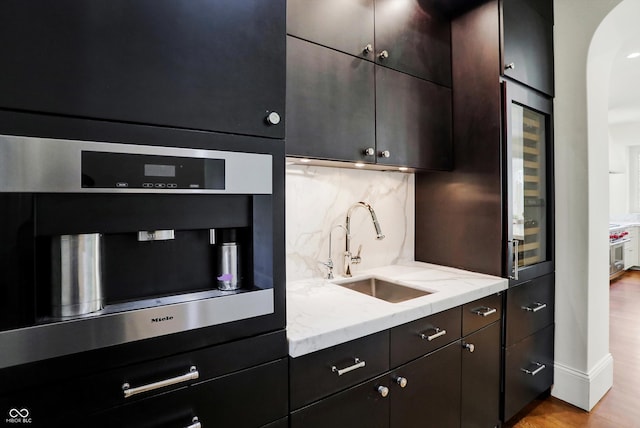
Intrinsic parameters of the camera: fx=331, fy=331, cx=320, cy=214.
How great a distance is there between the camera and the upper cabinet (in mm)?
1836

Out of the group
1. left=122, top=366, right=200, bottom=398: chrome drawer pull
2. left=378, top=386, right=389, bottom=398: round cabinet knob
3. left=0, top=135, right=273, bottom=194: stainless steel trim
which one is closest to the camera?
left=0, top=135, right=273, bottom=194: stainless steel trim

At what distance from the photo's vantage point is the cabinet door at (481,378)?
1.60 m

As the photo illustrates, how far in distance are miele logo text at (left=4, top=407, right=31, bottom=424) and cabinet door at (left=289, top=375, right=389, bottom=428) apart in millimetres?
647

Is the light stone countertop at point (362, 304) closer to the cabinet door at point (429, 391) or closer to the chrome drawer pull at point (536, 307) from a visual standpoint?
the cabinet door at point (429, 391)

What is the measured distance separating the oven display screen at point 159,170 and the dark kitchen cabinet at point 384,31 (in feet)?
2.85

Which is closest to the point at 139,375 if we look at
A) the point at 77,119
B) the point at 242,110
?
the point at 77,119

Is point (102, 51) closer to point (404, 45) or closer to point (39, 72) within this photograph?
point (39, 72)

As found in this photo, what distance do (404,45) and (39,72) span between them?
1.60m

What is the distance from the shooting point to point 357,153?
62.2 inches

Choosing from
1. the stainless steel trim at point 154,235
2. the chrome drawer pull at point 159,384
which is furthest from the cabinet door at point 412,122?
the chrome drawer pull at point 159,384

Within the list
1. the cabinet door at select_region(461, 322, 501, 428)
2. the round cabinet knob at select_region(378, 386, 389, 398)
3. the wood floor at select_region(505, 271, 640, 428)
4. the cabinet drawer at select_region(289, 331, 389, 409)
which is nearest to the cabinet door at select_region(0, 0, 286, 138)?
the cabinet drawer at select_region(289, 331, 389, 409)

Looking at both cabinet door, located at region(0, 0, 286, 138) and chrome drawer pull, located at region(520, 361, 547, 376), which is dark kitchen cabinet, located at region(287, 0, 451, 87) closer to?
cabinet door, located at region(0, 0, 286, 138)

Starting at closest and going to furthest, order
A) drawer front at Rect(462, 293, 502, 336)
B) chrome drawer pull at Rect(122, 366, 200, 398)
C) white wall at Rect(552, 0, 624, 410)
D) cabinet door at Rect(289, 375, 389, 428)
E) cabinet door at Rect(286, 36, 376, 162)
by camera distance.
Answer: chrome drawer pull at Rect(122, 366, 200, 398) → cabinet door at Rect(289, 375, 389, 428) → cabinet door at Rect(286, 36, 376, 162) → drawer front at Rect(462, 293, 502, 336) → white wall at Rect(552, 0, 624, 410)

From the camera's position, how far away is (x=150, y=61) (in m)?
0.80
